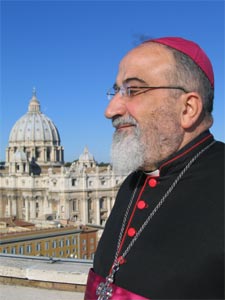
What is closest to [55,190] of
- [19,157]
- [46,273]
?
[19,157]

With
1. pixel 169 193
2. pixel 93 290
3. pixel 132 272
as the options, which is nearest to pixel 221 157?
pixel 169 193

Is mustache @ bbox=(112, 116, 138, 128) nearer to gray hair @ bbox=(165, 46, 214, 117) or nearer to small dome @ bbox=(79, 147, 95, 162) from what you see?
gray hair @ bbox=(165, 46, 214, 117)

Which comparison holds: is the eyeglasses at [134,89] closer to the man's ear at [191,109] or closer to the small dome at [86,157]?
the man's ear at [191,109]

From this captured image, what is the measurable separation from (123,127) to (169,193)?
9.3 inches

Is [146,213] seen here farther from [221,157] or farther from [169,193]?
[221,157]

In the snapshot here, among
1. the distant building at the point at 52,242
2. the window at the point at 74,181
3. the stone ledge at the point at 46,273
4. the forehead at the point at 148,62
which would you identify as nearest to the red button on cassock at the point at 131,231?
the forehead at the point at 148,62

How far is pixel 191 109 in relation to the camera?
50.0 inches

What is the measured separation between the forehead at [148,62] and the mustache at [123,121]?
0.11 m

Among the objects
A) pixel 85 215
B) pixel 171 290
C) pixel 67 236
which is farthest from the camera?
pixel 85 215

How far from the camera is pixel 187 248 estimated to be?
1.12 meters

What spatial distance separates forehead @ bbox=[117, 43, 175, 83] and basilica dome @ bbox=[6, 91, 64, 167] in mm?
47575

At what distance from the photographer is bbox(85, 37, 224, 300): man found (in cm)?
111

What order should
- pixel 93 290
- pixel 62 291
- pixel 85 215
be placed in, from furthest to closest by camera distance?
pixel 85 215 < pixel 62 291 < pixel 93 290

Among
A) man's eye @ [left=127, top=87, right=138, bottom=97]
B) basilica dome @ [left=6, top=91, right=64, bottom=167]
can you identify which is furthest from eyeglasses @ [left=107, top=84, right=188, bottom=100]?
basilica dome @ [left=6, top=91, right=64, bottom=167]
